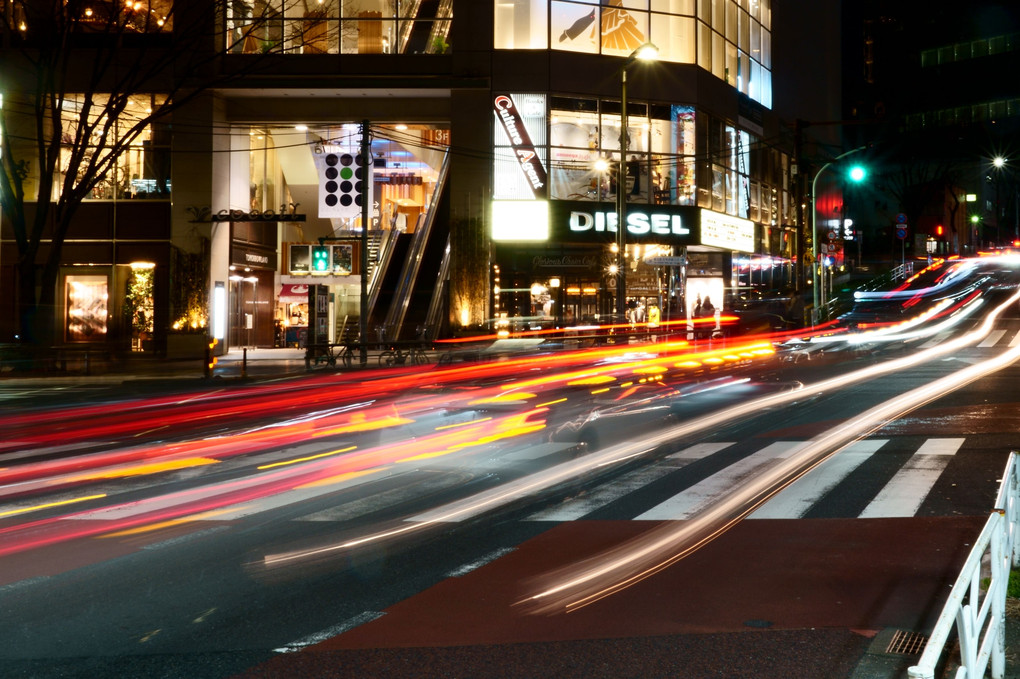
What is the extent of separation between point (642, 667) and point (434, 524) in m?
4.28

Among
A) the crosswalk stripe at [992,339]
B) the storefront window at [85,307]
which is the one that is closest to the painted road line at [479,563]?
the crosswalk stripe at [992,339]

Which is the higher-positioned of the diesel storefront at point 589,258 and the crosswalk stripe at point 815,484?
the diesel storefront at point 589,258

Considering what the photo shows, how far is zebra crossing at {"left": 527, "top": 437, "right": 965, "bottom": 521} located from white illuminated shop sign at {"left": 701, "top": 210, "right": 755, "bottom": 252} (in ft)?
100

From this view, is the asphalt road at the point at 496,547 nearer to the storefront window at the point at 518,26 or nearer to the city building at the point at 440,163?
the city building at the point at 440,163

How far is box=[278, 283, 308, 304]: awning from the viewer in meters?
48.2

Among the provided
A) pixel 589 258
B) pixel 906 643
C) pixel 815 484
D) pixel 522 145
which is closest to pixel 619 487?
pixel 815 484

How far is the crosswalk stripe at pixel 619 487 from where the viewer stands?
10141 mm

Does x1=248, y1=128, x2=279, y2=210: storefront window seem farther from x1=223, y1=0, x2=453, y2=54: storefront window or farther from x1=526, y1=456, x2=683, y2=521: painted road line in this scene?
x1=526, y1=456, x2=683, y2=521: painted road line

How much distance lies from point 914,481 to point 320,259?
2522cm

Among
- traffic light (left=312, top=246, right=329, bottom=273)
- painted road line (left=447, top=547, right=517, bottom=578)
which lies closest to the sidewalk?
traffic light (left=312, top=246, right=329, bottom=273)

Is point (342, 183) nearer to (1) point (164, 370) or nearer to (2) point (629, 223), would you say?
(1) point (164, 370)

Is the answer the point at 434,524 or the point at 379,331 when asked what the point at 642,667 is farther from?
the point at 379,331

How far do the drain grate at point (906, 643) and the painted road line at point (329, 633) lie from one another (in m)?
3.28

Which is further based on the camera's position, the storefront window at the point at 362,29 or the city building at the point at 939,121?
the city building at the point at 939,121
